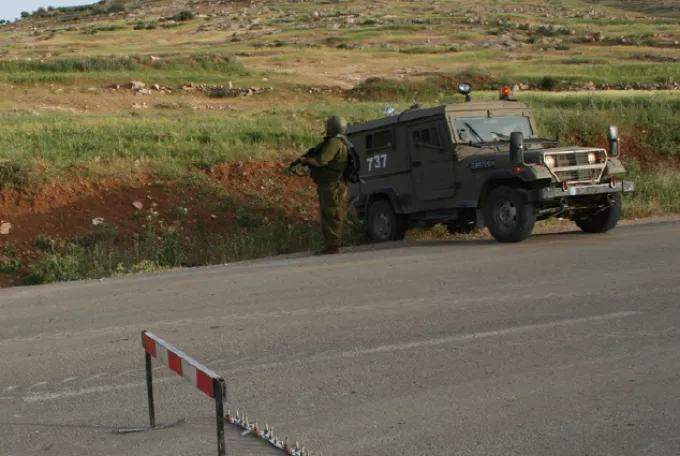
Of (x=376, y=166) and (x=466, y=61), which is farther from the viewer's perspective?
(x=466, y=61)

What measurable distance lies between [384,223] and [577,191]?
3.62 m

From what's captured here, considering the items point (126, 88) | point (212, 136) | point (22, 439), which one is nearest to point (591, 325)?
point (22, 439)

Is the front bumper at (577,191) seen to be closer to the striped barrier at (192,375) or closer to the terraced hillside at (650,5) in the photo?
the striped barrier at (192,375)

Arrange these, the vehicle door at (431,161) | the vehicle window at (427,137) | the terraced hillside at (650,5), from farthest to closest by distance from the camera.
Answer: the terraced hillside at (650,5) < the vehicle window at (427,137) < the vehicle door at (431,161)

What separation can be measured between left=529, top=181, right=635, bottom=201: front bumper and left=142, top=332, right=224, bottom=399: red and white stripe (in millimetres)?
7871

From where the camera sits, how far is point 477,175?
1339 centimetres

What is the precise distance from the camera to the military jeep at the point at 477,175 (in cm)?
1269

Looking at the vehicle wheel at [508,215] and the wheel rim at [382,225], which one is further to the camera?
the wheel rim at [382,225]

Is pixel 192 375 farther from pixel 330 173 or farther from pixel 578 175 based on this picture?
pixel 578 175

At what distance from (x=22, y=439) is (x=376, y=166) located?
10.4 m

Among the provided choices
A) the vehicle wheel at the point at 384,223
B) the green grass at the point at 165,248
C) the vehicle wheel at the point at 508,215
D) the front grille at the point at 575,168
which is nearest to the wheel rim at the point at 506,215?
the vehicle wheel at the point at 508,215

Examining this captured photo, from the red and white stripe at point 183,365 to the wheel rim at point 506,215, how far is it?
8.09m

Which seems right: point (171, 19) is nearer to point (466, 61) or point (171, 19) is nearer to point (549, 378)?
point (466, 61)

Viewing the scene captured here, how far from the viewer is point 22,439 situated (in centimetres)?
551
